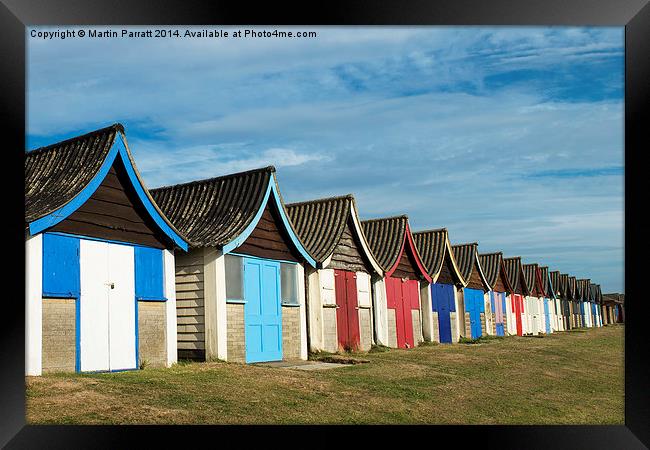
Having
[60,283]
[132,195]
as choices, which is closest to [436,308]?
[132,195]

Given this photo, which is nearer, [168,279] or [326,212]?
[168,279]

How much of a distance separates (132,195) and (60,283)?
8.82 feet

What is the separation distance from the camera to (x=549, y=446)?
800 centimetres

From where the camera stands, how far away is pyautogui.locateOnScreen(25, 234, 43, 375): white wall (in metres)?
11.2

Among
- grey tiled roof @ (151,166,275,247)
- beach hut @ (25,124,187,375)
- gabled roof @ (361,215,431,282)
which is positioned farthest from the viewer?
gabled roof @ (361,215,431,282)

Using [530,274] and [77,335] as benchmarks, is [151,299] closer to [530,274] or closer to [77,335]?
[77,335]

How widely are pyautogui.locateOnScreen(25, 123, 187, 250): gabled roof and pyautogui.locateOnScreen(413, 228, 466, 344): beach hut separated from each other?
642 inches

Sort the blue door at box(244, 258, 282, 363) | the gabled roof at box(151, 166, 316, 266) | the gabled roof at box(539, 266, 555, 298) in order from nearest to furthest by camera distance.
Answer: the gabled roof at box(151, 166, 316, 266)
the blue door at box(244, 258, 282, 363)
the gabled roof at box(539, 266, 555, 298)

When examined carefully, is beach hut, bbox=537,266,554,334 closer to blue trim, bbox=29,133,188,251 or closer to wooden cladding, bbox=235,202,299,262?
wooden cladding, bbox=235,202,299,262

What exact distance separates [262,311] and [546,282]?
44.5 meters

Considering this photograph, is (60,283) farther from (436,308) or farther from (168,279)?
(436,308)

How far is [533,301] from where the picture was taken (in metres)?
52.2

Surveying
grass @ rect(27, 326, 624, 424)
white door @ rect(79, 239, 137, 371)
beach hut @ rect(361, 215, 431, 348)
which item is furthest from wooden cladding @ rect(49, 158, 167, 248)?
beach hut @ rect(361, 215, 431, 348)
